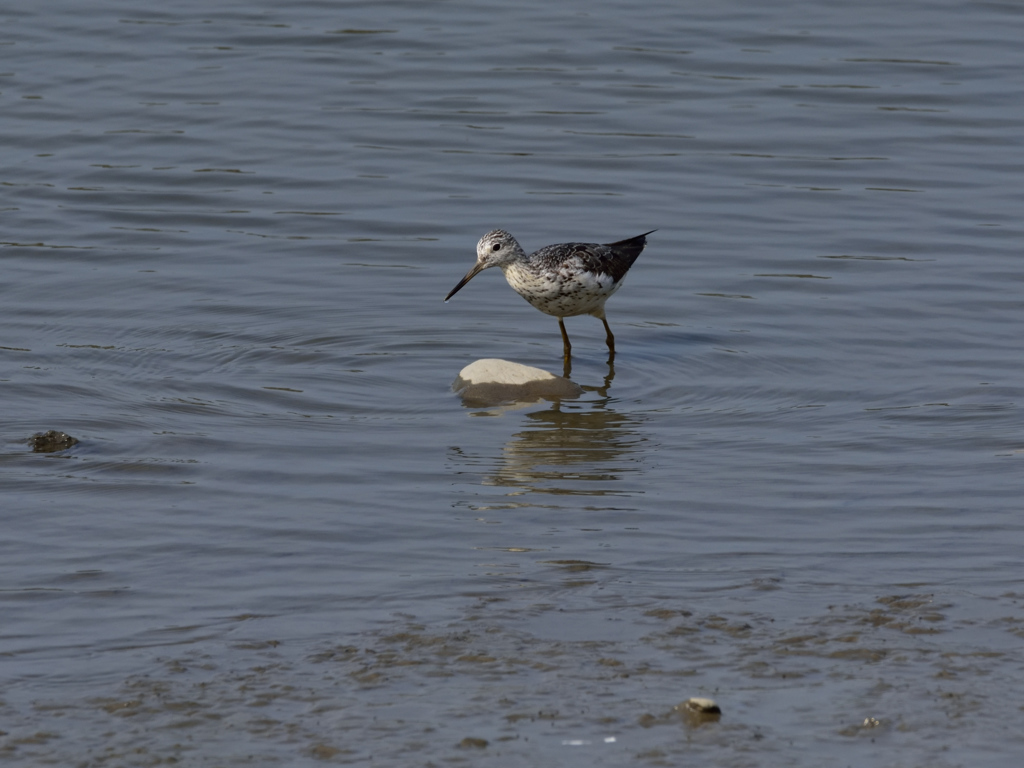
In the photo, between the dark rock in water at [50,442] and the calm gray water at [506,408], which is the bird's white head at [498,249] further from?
the dark rock in water at [50,442]

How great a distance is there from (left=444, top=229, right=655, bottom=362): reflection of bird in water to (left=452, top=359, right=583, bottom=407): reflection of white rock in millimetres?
782

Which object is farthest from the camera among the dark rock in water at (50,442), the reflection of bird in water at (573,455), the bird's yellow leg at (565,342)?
the bird's yellow leg at (565,342)

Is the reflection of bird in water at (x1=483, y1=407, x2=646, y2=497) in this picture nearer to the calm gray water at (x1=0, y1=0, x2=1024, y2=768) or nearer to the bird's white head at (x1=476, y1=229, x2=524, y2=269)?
the calm gray water at (x1=0, y1=0, x2=1024, y2=768)

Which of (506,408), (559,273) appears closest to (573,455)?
(506,408)

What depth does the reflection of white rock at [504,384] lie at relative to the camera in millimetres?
8250

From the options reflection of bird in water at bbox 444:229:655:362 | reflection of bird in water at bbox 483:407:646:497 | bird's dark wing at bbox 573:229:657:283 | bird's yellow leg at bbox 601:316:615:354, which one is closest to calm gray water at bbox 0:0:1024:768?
reflection of bird in water at bbox 483:407:646:497

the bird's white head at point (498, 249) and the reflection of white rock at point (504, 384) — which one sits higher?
the bird's white head at point (498, 249)

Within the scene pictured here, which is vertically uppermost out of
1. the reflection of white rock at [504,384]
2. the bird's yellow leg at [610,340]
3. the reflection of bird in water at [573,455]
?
the bird's yellow leg at [610,340]

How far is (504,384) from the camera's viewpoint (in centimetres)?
834

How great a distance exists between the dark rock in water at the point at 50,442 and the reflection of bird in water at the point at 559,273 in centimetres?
287

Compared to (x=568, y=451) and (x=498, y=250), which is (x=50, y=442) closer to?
(x=568, y=451)

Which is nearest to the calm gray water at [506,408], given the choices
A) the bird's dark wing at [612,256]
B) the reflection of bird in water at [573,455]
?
the reflection of bird in water at [573,455]

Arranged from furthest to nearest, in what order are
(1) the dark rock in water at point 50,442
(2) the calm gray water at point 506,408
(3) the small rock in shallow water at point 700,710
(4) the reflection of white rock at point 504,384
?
(4) the reflection of white rock at point 504,384 < (1) the dark rock in water at point 50,442 < (2) the calm gray water at point 506,408 < (3) the small rock in shallow water at point 700,710

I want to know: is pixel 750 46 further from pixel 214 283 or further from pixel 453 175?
pixel 214 283
